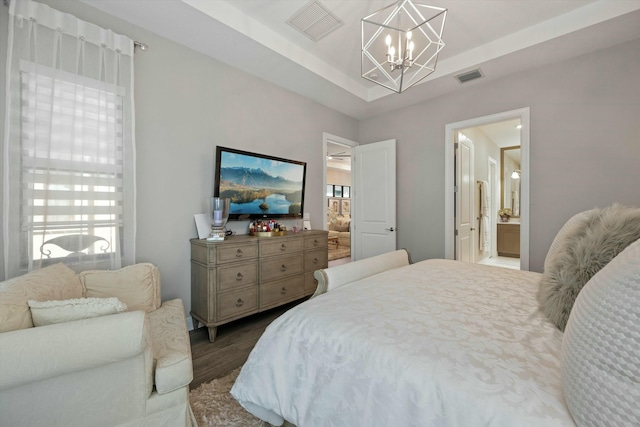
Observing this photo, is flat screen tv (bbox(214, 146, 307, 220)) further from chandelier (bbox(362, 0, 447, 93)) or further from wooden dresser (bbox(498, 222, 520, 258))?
wooden dresser (bbox(498, 222, 520, 258))

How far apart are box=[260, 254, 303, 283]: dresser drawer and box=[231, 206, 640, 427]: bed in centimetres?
121

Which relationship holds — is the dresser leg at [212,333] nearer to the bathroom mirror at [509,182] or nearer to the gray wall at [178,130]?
the gray wall at [178,130]

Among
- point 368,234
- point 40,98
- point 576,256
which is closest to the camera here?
point 576,256

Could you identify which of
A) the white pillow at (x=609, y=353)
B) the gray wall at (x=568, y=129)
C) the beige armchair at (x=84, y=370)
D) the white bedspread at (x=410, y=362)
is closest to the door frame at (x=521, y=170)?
the gray wall at (x=568, y=129)

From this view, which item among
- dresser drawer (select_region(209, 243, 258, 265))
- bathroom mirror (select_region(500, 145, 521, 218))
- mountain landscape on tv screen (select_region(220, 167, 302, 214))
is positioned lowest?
dresser drawer (select_region(209, 243, 258, 265))

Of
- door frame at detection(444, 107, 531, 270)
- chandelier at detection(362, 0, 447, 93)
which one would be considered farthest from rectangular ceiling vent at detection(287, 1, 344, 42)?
door frame at detection(444, 107, 531, 270)

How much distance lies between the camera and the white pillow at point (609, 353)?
54 cm

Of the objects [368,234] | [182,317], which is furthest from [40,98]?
[368,234]

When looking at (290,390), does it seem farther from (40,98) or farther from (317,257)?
(40,98)

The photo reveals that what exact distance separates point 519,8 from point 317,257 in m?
3.03

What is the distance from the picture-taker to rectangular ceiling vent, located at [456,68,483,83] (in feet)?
9.79

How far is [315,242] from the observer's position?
3.20 m

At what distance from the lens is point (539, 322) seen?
110 centimetres

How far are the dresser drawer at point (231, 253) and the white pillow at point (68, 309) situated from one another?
1.08 metres
